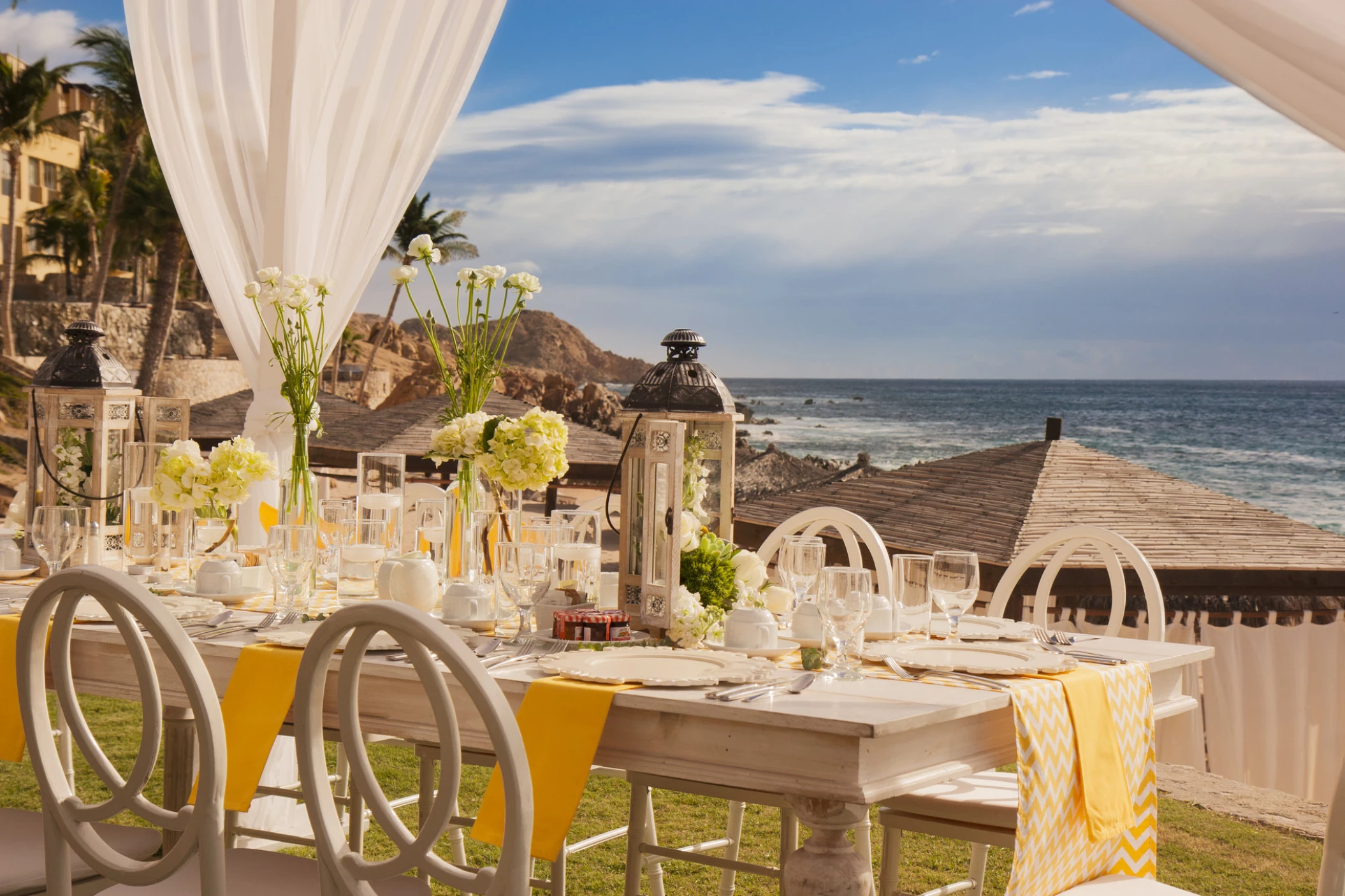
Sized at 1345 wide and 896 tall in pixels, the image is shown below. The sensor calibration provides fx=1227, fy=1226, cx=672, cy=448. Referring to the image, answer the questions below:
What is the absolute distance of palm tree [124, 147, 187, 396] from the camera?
77.6ft

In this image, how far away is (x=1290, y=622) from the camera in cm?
427

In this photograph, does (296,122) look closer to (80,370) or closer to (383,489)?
(80,370)

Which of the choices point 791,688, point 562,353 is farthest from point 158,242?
point 791,688

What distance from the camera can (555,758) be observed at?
1603 mm

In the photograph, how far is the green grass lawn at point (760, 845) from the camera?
3582 millimetres

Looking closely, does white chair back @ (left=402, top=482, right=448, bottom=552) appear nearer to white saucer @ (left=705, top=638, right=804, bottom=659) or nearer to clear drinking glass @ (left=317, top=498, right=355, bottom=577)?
clear drinking glass @ (left=317, top=498, right=355, bottom=577)

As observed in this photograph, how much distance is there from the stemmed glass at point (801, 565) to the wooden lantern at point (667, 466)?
0.11m

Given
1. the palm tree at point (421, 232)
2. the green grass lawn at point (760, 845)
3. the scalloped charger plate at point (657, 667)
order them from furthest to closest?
the palm tree at point (421, 232), the green grass lawn at point (760, 845), the scalloped charger plate at point (657, 667)

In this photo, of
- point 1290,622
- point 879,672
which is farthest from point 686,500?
point 1290,622

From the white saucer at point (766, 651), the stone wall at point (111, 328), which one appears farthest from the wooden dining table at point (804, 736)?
the stone wall at point (111, 328)

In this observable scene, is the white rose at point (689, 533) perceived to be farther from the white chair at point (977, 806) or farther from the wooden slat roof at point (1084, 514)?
the wooden slat roof at point (1084, 514)

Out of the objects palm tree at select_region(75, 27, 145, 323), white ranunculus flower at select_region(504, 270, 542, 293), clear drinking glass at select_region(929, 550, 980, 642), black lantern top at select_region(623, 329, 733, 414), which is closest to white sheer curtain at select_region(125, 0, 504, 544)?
white ranunculus flower at select_region(504, 270, 542, 293)

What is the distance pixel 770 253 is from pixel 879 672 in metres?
35.2

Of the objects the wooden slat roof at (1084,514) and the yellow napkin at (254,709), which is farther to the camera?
the wooden slat roof at (1084,514)
